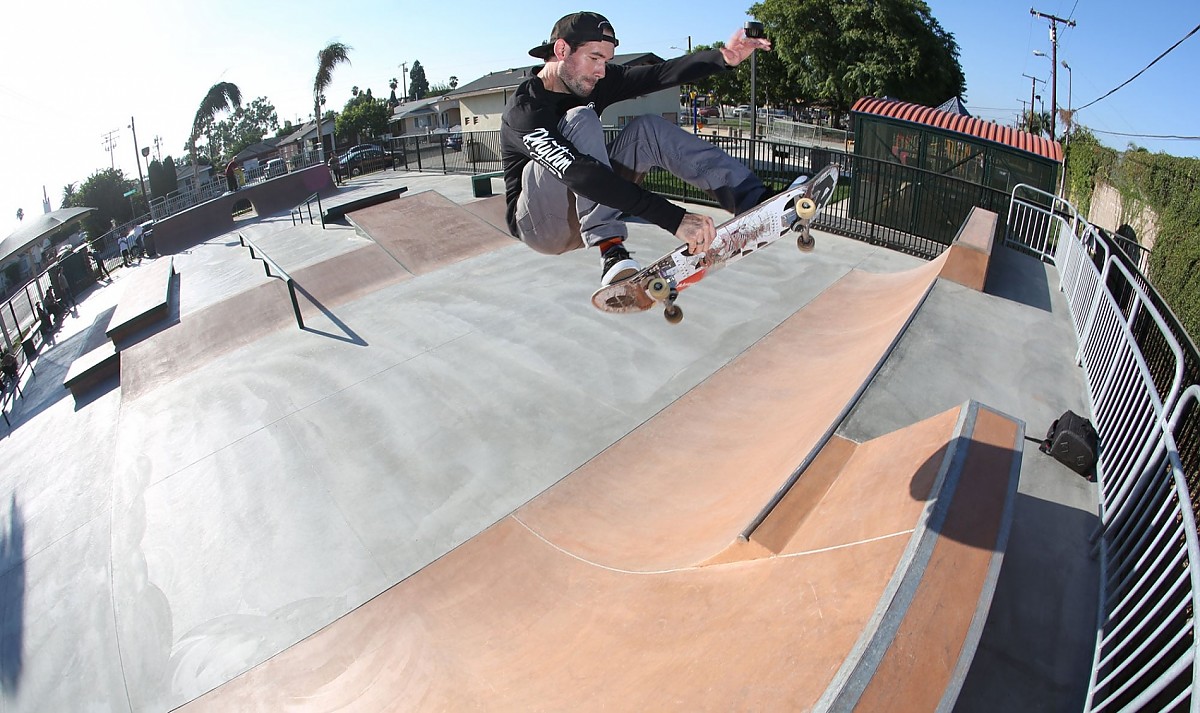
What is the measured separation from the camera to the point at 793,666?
9.55ft

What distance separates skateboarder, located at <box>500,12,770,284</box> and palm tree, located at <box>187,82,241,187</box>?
1810 inches

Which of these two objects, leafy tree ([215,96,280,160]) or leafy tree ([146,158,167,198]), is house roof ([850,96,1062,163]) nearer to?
leafy tree ([146,158,167,198])

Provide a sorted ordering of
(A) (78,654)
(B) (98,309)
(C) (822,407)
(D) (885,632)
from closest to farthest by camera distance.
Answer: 1. (D) (885,632)
2. (A) (78,654)
3. (C) (822,407)
4. (B) (98,309)

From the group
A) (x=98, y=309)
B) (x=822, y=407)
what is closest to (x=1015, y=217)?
(x=822, y=407)

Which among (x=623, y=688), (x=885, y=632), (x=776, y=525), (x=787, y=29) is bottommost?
(x=623, y=688)

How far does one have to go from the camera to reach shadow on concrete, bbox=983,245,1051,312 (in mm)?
8260

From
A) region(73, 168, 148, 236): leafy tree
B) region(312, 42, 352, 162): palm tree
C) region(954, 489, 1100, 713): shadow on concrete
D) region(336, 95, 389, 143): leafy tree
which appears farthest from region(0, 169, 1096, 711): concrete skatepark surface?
region(336, 95, 389, 143): leafy tree

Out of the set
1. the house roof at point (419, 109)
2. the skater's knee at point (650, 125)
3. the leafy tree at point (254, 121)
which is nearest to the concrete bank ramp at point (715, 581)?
the skater's knee at point (650, 125)

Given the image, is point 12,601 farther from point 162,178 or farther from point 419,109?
point 419,109

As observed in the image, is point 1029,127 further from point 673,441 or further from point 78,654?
point 78,654

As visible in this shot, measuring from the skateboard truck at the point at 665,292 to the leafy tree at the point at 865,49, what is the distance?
4278 centimetres

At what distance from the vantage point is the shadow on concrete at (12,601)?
5.67 meters

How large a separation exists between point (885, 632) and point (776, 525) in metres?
1.72

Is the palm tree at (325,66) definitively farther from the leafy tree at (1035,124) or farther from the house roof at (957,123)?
the leafy tree at (1035,124)
